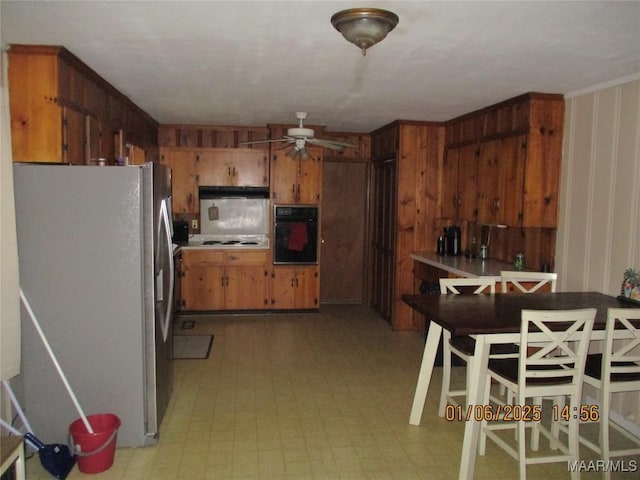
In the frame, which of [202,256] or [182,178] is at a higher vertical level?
[182,178]

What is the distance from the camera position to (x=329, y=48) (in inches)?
115

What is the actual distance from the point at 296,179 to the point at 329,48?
3.39 meters

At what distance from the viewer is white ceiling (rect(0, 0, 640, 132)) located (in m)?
2.33

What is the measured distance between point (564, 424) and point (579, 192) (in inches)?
71.9

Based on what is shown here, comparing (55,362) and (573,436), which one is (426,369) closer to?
(573,436)

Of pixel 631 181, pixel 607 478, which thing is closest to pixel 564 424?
pixel 607 478

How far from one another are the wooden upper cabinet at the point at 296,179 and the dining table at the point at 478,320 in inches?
124

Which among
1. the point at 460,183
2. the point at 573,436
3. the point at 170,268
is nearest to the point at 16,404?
the point at 170,268

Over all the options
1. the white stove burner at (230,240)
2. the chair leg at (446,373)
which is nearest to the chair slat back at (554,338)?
the chair leg at (446,373)

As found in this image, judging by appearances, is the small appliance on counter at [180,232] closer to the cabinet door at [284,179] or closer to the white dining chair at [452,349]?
the cabinet door at [284,179]

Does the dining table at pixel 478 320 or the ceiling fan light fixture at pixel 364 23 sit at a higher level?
the ceiling fan light fixture at pixel 364 23

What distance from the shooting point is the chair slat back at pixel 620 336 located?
2.65 meters

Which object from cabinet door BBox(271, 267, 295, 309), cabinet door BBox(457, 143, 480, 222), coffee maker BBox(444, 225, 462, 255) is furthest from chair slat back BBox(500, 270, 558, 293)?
cabinet door BBox(271, 267, 295, 309)

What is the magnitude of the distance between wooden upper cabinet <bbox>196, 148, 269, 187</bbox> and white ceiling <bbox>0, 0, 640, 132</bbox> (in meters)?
1.82
